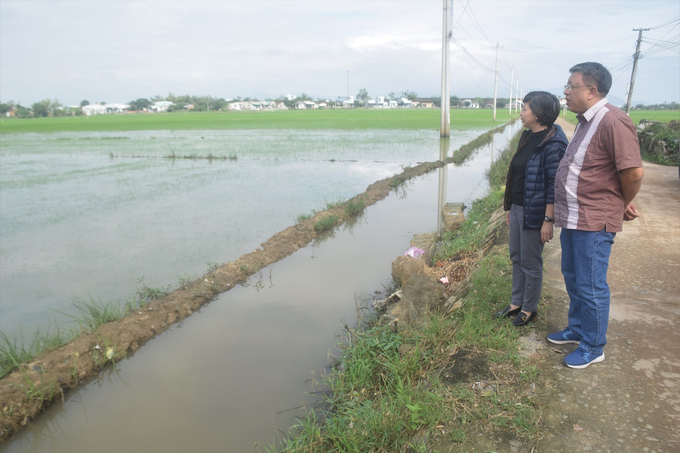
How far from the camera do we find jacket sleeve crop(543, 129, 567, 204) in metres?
2.58

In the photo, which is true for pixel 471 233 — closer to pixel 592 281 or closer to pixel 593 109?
pixel 592 281

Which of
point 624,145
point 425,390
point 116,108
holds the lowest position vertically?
point 425,390

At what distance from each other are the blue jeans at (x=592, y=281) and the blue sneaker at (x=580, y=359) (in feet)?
0.10

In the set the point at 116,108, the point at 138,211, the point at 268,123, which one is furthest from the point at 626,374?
the point at 116,108

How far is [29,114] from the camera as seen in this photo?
3049 inches

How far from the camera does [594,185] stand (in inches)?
88.7

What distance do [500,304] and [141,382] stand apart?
10.3 feet

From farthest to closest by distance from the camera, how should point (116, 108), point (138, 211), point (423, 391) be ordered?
point (116, 108) → point (138, 211) → point (423, 391)

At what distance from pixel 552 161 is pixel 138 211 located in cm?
836

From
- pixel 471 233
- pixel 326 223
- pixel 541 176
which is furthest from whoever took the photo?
pixel 326 223

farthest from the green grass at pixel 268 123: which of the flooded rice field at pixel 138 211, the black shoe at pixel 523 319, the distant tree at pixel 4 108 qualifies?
the distant tree at pixel 4 108

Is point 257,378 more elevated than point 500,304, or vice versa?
point 500,304

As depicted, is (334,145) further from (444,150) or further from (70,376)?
(70,376)

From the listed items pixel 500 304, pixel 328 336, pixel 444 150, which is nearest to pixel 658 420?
pixel 500 304
